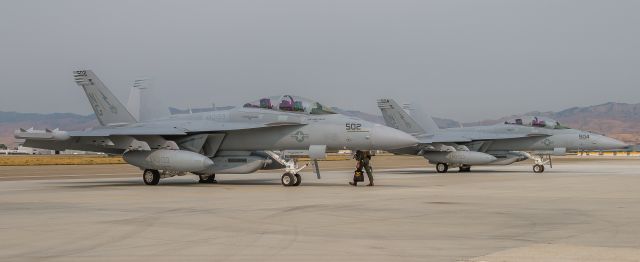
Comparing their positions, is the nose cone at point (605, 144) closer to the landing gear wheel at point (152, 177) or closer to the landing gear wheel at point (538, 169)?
the landing gear wheel at point (538, 169)

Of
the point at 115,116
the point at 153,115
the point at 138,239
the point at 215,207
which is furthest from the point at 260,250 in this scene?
the point at 153,115

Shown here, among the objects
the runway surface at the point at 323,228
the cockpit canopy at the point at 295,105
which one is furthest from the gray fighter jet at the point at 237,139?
the runway surface at the point at 323,228

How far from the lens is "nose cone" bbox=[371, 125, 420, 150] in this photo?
61.6ft

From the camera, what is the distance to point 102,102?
2394 cm

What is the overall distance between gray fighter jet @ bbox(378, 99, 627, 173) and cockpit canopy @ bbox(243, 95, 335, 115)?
11.9 metres

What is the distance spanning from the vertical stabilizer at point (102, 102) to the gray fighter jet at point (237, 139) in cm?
202

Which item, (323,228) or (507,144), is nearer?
(323,228)

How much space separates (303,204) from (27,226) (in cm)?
526

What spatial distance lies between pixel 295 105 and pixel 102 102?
7.68 m

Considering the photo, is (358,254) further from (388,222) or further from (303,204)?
(303,204)

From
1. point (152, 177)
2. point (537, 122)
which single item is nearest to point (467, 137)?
point (537, 122)

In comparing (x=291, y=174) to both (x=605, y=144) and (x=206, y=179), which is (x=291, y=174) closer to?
(x=206, y=179)

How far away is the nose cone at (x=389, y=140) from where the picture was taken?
18766 millimetres

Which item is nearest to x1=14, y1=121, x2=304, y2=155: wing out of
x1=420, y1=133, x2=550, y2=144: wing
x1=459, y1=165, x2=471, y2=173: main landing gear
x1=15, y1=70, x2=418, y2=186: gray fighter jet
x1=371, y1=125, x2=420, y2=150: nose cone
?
x1=15, y1=70, x2=418, y2=186: gray fighter jet
